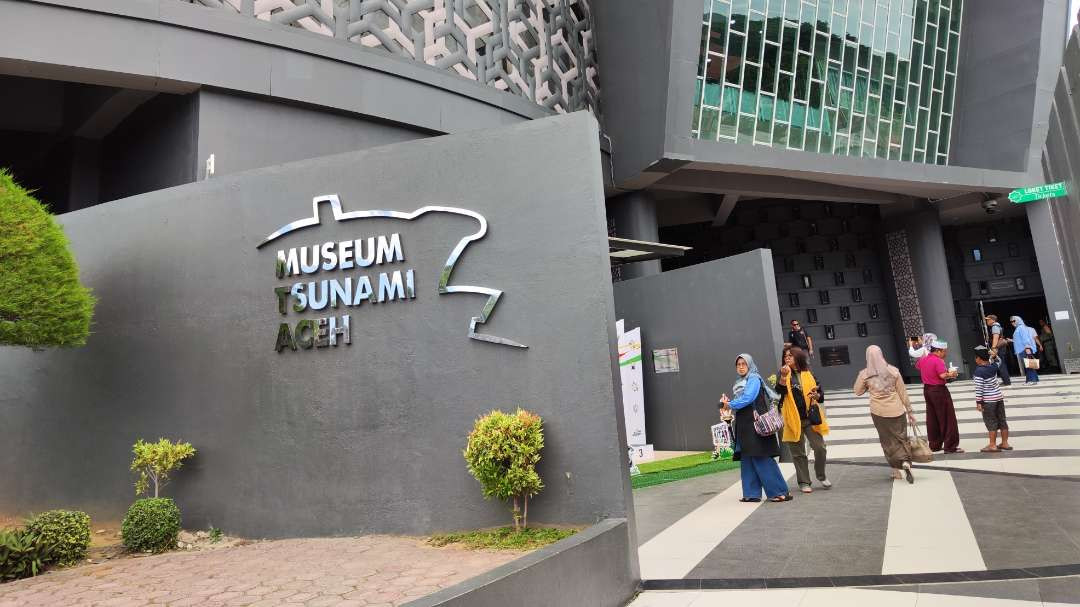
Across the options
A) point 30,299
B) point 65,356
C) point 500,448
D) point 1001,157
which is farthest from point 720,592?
point 1001,157

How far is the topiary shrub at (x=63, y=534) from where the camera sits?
5.33 metres

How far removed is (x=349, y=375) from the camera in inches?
224

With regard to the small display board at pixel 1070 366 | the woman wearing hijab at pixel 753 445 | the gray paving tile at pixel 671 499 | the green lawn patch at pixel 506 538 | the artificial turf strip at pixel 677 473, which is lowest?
the gray paving tile at pixel 671 499

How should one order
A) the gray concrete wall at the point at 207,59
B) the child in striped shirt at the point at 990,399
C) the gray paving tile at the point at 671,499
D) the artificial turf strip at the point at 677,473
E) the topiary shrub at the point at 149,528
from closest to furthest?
the topiary shrub at the point at 149,528
the gray paving tile at the point at 671,499
the child in striped shirt at the point at 990,399
the artificial turf strip at the point at 677,473
the gray concrete wall at the point at 207,59

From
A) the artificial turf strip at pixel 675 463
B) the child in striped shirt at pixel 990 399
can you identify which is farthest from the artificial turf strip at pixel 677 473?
the child in striped shirt at pixel 990 399

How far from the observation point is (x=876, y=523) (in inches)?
208

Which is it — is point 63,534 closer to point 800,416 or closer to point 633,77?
point 800,416

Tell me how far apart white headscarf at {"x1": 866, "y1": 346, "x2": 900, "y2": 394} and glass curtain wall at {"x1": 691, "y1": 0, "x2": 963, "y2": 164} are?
12.1 metres

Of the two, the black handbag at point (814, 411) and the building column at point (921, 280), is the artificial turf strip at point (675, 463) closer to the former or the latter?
the black handbag at point (814, 411)

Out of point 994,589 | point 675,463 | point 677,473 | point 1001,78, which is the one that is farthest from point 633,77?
point 994,589

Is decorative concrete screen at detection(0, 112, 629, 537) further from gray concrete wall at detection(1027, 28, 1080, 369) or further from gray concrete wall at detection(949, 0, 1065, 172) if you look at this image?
gray concrete wall at detection(949, 0, 1065, 172)

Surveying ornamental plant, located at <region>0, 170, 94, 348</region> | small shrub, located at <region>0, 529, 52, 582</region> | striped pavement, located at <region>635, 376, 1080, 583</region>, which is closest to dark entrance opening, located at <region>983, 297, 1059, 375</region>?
striped pavement, located at <region>635, 376, 1080, 583</region>

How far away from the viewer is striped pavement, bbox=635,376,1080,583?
14.2 feet

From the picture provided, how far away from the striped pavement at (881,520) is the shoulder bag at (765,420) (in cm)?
76
